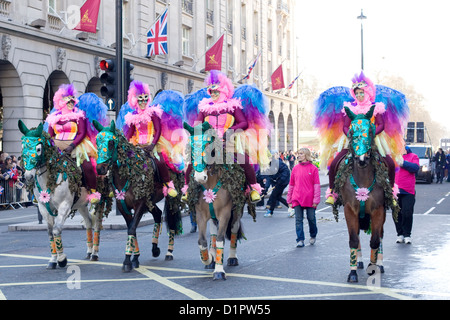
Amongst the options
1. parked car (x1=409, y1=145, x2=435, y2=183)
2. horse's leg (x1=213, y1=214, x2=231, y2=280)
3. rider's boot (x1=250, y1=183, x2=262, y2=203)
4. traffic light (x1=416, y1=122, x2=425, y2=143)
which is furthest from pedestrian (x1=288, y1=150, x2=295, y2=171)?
horse's leg (x1=213, y1=214, x2=231, y2=280)

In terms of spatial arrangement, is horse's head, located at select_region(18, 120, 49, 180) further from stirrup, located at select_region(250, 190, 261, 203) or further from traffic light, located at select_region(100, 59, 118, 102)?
traffic light, located at select_region(100, 59, 118, 102)

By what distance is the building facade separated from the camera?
24.4 m

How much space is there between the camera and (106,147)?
29.6ft

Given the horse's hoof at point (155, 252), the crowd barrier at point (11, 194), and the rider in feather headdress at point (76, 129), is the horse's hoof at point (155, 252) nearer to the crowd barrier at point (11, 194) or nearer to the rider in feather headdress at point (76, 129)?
the rider in feather headdress at point (76, 129)

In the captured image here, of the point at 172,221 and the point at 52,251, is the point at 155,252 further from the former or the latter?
the point at 52,251

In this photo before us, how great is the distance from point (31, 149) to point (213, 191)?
8.42 ft

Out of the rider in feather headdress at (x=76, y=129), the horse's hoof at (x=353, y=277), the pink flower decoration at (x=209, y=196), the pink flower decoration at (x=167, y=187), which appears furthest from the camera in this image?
the rider in feather headdress at (x=76, y=129)

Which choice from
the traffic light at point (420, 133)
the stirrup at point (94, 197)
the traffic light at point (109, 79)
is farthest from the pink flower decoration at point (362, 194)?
the traffic light at point (420, 133)

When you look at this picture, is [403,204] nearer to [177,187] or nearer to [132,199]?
[177,187]

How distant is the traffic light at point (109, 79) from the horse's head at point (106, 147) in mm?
6485

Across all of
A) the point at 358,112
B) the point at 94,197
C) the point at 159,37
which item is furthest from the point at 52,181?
the point at 159,37

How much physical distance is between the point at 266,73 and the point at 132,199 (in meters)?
46.2

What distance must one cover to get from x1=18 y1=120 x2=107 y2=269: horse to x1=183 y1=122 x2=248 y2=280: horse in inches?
76.8

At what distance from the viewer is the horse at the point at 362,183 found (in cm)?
829
